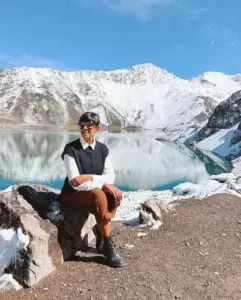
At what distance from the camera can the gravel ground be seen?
9.51 metres

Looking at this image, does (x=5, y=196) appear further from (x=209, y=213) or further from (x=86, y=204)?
(x=209, y=213)

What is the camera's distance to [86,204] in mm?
10523

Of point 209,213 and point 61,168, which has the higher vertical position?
point 209,213

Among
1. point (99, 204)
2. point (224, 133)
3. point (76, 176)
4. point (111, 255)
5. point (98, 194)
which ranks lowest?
point (224, 133)

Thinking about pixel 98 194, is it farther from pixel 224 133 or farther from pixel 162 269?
pixel 224 133

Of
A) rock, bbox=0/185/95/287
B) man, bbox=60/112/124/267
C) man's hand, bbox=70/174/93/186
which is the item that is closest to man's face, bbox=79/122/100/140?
man, bbox=60/112/124/267

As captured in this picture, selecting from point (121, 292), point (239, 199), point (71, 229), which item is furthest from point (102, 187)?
point (239, 199)

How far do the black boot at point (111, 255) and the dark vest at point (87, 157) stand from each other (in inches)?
65.4

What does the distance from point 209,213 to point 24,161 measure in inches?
2223

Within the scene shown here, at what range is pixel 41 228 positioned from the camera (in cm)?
1064

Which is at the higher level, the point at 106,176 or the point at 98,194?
the point at 106,176

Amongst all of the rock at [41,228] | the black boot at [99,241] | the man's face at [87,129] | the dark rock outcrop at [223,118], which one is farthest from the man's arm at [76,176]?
the dark rock outcrop at [223,118]

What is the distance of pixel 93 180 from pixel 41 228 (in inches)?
71.6

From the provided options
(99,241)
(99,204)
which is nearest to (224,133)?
(99,241)
